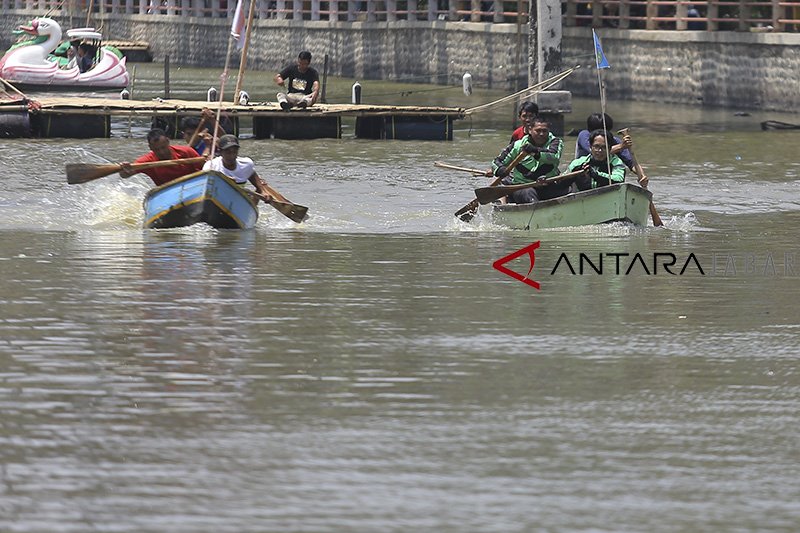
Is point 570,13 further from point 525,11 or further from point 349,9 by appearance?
point 349,9

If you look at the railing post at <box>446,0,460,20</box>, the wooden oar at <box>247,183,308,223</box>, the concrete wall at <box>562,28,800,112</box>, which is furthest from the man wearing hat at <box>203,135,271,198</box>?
the railing post at <box>446,0,460,20</box>

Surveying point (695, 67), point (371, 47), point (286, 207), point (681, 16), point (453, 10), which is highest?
point (453, 10)

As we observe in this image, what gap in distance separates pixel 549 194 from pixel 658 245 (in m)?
1.74

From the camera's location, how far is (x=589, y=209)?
17.1 m

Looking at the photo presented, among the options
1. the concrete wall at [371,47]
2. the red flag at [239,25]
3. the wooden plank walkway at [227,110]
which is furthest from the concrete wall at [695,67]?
the red flag at [239,25]

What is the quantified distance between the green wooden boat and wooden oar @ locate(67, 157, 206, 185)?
10.6ft

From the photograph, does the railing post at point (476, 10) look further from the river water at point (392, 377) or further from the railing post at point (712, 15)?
the river water at point (392, 377)

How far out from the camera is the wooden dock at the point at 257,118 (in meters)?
28.5

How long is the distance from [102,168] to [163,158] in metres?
0.66

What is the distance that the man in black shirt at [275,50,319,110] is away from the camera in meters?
28.8

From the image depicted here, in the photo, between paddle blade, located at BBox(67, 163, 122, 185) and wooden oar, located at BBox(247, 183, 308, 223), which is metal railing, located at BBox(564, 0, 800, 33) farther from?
paddle blade, located at BBox(67, 163, 122, 185)

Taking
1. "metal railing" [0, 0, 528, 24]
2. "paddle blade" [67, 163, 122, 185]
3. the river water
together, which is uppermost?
"metal railing" [0, 0, 528, 24]

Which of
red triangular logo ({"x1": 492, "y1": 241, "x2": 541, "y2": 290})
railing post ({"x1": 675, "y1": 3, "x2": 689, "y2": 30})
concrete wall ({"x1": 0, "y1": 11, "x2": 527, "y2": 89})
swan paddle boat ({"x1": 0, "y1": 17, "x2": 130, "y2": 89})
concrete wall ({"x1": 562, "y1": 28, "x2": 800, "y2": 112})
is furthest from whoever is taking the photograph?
concrete wall ({"x1": 0, "y1": 11, "x2": 527, "y2": 89})

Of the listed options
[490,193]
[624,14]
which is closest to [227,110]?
[490,193]
